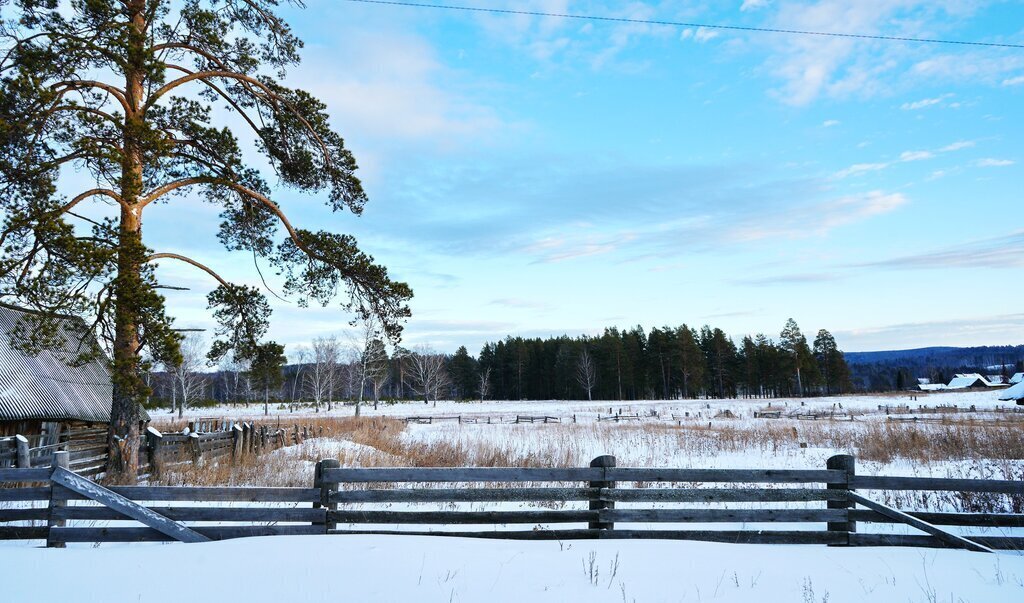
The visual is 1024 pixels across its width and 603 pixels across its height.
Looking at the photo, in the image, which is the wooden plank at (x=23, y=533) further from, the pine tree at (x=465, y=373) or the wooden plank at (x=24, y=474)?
the pine tree at (x=465, y=373)

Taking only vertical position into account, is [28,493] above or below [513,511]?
above

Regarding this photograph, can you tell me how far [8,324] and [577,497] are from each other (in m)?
20.8

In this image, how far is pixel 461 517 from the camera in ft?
24.8

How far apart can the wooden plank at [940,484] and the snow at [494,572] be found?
82 cm

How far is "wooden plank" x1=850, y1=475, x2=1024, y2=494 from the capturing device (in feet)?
25.2

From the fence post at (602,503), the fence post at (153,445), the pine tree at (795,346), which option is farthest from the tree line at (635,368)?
the fence post at (602,503)

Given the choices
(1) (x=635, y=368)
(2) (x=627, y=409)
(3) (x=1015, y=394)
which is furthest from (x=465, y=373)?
(3) (x=1015, y=394)

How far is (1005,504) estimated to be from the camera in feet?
32.3

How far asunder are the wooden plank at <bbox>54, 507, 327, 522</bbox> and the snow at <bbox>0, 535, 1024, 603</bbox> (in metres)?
0.37

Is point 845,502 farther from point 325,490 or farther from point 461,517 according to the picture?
point 325,490

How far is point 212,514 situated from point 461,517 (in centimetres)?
316

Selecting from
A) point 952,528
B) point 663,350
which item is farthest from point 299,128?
point 663,350

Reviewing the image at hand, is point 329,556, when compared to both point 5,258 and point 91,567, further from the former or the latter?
point 5,258

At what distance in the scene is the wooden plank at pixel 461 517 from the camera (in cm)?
751
